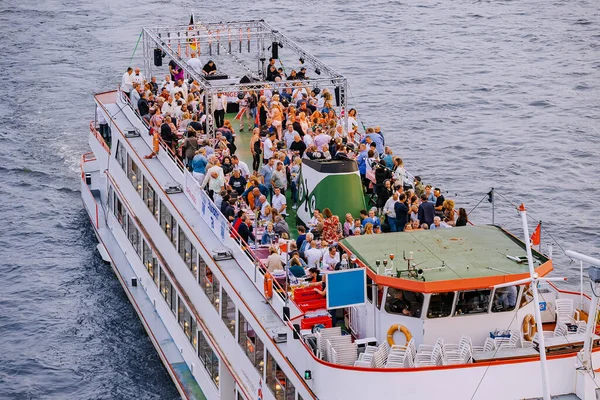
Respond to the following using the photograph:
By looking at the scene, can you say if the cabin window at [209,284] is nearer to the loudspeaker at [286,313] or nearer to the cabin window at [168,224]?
the cabin window at [168,224]

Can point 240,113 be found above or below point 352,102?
above

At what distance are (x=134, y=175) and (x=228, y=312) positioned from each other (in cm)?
1129

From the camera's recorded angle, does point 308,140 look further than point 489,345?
Yes

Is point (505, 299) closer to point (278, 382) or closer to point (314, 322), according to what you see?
point (314, 322)

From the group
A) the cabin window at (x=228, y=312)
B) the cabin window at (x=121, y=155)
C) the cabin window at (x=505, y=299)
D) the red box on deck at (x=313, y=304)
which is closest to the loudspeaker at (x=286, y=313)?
the red box on deck at (x=313, y=304)

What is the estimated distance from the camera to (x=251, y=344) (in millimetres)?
31875

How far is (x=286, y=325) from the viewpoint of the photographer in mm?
30219

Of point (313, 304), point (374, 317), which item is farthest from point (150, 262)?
point (374, 317)

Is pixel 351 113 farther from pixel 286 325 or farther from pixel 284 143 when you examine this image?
pixel 286 325

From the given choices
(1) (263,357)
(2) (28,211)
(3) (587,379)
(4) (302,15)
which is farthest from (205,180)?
(4) (302,15)

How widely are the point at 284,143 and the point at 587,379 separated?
17.6m

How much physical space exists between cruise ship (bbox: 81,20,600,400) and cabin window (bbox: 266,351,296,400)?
4 centimetres

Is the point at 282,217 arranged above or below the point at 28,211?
above

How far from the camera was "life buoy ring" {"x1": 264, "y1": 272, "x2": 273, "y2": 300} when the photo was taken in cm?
3123
